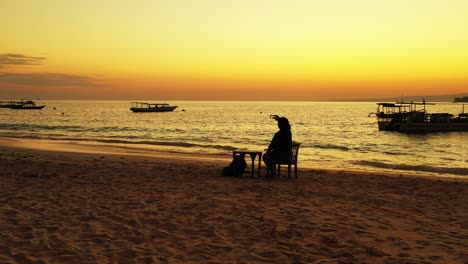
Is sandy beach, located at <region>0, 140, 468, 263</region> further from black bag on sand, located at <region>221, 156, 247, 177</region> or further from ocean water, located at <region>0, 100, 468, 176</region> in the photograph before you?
ocean water, located at <region>0, 100, 468, 176</region>

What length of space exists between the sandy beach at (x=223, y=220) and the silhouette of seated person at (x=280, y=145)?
2.29 feet

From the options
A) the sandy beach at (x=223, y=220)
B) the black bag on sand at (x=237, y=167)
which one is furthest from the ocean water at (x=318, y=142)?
A: the sandy beach at (x=223, y=220)

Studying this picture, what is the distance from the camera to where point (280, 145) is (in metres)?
12.0

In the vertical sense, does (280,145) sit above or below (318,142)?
above

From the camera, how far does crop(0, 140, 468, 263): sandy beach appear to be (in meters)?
5.54

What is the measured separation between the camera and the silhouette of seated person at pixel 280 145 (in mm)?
11711

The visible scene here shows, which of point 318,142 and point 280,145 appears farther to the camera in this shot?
point 318,142

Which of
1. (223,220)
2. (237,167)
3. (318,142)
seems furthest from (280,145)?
(318,142)

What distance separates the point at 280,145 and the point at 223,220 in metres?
5.13

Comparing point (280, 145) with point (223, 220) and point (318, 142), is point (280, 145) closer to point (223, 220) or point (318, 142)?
point (223, 220)

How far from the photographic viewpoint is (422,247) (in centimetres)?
604

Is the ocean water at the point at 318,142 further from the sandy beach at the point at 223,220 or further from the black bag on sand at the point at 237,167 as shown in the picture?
the sandy beach at the point at 223,220

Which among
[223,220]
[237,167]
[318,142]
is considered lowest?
[318,142]

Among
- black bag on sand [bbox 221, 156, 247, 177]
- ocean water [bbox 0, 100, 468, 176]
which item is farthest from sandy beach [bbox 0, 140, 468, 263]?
ocean water [bbox 0, 100, 468, 176]
